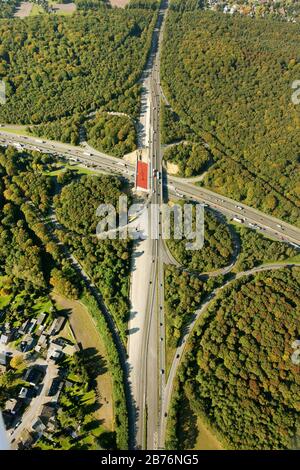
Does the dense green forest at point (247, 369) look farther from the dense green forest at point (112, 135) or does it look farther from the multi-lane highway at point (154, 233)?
the dense green forest at point (112, 135)

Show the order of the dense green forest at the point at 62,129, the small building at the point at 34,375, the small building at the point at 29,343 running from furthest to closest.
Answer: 1. the dense green forest at the point at 62,129
2. the small building at the point at 29,343
3. the small building at the point at 34,375

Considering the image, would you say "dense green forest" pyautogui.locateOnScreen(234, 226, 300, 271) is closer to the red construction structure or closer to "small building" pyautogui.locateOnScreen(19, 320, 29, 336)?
the red construction structure

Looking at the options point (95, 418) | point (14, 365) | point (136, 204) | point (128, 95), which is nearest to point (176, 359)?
point (95, 418)

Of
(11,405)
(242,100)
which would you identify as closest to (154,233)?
(11,405)

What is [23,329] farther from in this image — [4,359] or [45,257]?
[45,257]

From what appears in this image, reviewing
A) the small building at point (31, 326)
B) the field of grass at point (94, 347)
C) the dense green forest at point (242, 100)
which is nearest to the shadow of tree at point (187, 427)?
the field of grass at point (94, 347)

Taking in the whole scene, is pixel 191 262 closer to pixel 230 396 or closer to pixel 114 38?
pixel 230 396
